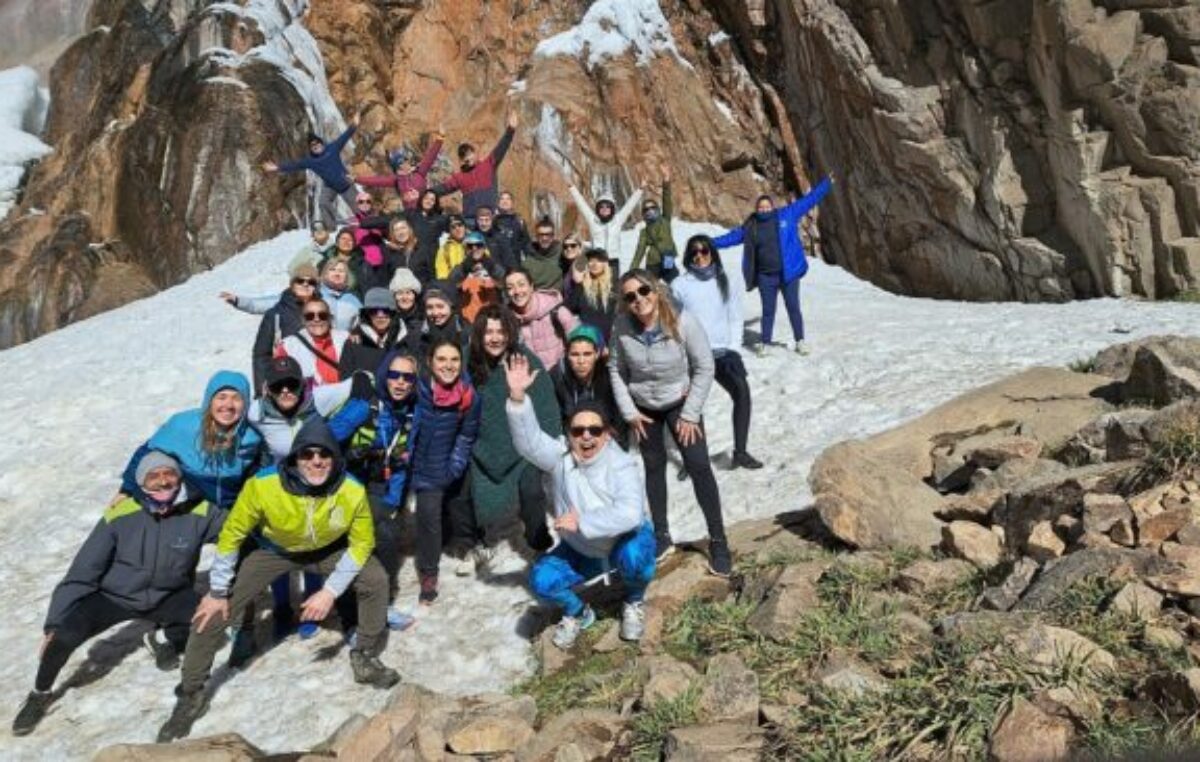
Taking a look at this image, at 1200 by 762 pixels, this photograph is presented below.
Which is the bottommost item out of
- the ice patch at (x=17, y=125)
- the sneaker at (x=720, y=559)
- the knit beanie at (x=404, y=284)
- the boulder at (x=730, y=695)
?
the boulder at (x=730, y=695)

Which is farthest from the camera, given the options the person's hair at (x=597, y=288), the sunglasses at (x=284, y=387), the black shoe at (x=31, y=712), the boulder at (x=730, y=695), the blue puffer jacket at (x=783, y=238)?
the blue puffer jacket at (x=783, y=238)

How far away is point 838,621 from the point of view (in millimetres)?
4906

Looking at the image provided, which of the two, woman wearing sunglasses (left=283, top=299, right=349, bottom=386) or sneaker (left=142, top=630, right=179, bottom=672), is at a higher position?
woman wearing sunglasses (left=283, top=299, right=349, bottom=386)

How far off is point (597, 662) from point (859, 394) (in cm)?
Answer: 534

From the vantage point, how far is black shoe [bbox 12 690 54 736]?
5.57m

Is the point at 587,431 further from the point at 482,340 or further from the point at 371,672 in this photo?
the point at 371,672

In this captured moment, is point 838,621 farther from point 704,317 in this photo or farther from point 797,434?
point 797,434

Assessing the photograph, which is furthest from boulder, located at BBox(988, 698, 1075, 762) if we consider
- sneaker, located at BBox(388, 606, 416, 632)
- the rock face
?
the rock face

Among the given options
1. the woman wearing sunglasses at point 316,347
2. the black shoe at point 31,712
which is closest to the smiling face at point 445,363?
the woman wearing sunglasses at point 316,347

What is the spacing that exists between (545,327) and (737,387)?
6.25 feet

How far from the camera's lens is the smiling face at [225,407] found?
19.1 feet

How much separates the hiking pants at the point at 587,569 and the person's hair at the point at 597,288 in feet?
11.4

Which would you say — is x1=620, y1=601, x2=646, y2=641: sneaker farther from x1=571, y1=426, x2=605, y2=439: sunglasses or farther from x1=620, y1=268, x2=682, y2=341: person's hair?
x1=620, y1=268, x2=682, y2=341: person's hair

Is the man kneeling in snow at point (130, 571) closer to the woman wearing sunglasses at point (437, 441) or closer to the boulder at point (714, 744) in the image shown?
the woman wearing sunglasses at point (437, 441)
